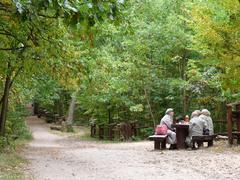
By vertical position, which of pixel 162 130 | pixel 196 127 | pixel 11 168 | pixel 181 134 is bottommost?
pixel 11 168

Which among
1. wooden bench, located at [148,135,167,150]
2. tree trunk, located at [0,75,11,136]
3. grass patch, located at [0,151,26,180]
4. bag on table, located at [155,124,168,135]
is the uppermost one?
tree trunk, located at [0,75,11,136]

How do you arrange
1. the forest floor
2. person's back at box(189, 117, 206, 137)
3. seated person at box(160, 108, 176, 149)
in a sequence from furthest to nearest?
seated person at box(160, 108, 176, 149)
person's back at box(189, 117, 206, 137)
the forest floor

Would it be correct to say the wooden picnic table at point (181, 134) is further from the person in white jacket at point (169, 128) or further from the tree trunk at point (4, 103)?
the tree trunk at point (4, 103)

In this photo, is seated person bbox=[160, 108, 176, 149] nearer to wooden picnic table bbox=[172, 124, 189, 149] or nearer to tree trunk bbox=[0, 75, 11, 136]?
wooden picnic table bbox=[172, 124, 189, 149]

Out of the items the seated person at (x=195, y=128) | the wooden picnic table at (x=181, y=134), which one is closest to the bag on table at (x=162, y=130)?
the wooden picnic table at (x=181, y=134)

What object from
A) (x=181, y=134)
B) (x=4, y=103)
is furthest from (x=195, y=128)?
(x=4, y=103)

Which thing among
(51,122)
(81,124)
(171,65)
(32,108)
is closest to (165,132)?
(171,65)

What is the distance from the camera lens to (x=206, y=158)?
11656 mm

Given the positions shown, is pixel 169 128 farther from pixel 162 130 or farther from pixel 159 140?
pixel 159 140

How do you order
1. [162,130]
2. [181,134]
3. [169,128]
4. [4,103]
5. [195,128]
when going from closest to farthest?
[195,128]
[181,134]
[162,130]
[4,103]
[169,128]

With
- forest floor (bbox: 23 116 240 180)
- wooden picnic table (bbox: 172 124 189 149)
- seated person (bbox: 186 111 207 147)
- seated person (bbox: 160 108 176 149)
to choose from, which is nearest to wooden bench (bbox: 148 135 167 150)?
seated person (bbox: 160 108 176 149)

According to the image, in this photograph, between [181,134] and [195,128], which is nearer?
[195,128]

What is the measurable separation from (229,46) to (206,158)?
2895 mm

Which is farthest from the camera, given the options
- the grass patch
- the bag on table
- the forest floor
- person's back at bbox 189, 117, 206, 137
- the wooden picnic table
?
the bag on table
